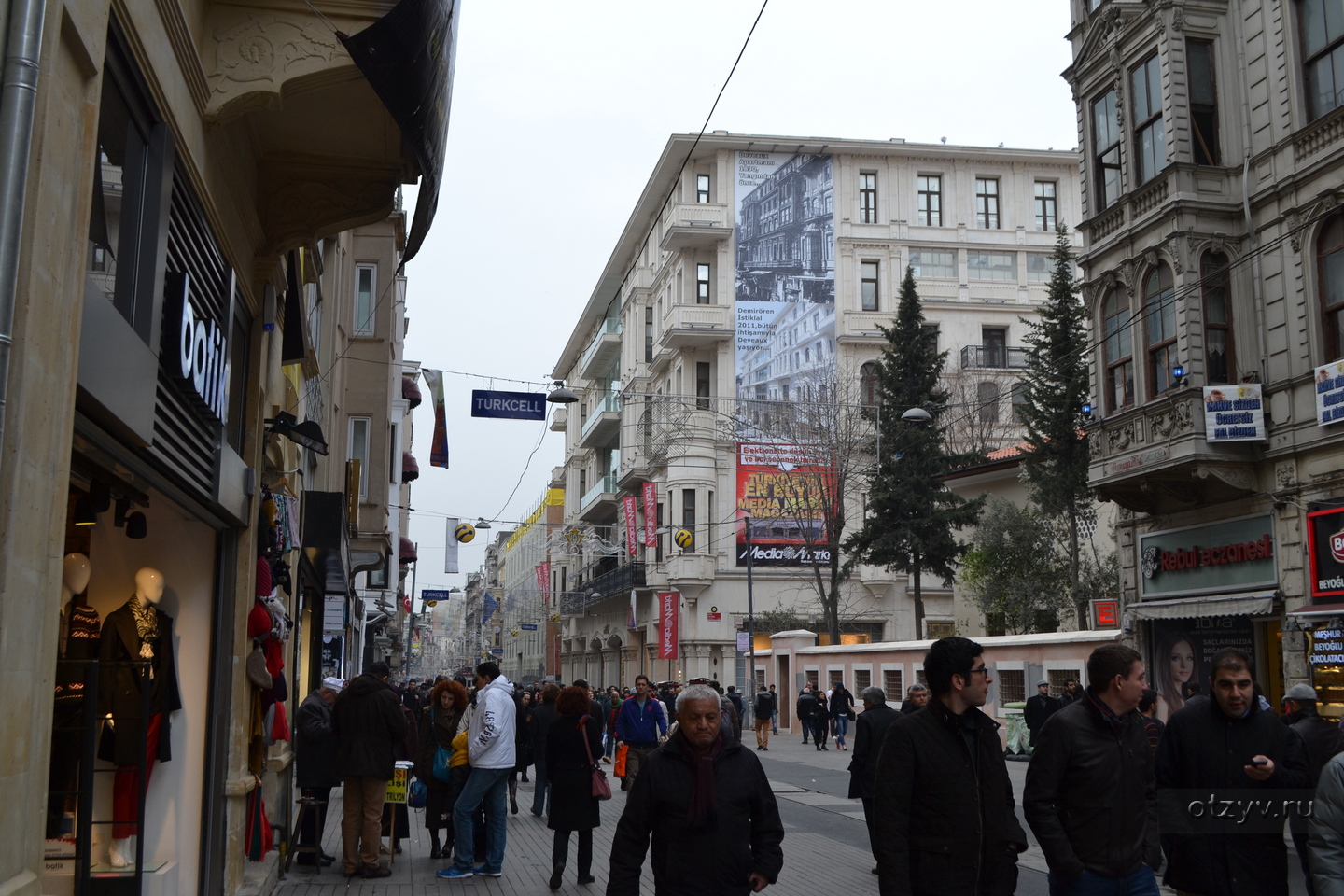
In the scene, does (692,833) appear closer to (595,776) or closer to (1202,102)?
(595,776)

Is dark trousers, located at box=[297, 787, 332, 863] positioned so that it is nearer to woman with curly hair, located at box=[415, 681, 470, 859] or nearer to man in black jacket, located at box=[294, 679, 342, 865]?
man in black jacket, located at box=[294, 679, 342, 865]

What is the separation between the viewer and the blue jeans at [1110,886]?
5.31 m

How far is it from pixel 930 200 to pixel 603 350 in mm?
21449

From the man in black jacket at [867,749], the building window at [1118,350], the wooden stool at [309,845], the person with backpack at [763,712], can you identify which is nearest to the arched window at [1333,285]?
the building window at [1118,350]

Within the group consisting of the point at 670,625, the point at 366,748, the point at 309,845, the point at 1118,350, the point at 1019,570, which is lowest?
the point at 309,845

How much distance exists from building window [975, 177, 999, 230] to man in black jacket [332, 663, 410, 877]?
45106mm

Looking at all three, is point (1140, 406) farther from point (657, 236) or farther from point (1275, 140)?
point (657, 236)

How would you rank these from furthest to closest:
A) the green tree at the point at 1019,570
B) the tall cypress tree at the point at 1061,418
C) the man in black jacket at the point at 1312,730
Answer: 1. the green tree at the point at 1019,570
2. the tall cypress tree at the point at 1061,418
3. the man in black jacket at the point at 1312,730

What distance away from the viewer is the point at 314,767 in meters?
12.2

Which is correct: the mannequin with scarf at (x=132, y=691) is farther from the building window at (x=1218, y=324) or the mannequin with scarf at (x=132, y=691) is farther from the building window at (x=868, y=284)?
the building window at (x=868, y=284)

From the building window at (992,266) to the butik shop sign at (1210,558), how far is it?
30436 millimetres

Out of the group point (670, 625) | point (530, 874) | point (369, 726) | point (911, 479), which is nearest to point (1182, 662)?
point (530, 874)

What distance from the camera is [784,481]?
160 ft

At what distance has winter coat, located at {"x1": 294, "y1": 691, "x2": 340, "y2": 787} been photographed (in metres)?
12.1
